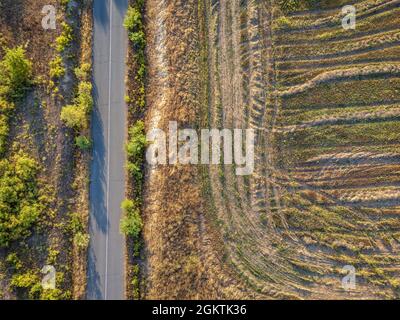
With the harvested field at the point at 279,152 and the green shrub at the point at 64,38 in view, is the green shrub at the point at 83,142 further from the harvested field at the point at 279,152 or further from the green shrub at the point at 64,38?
the green shrub at the point at 64,38

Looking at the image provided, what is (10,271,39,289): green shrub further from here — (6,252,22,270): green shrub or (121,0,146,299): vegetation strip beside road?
(121,0,146,299): vegetation strip beside road

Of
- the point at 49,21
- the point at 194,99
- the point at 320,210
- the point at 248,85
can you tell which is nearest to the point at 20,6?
the point at 49,21

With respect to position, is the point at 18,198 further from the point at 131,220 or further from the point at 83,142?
the point at 131,220

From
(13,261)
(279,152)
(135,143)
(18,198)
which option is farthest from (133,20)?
(13,261)

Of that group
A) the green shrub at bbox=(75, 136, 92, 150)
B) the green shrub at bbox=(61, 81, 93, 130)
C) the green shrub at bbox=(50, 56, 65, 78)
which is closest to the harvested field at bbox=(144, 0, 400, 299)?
the green shrub at bbox=(61, 81, 93, 130)

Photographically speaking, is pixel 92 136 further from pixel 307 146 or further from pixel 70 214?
pixel 307 146

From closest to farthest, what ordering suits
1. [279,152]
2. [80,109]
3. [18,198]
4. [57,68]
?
[18,198] < [80,109] < [57,68] < [279,152]

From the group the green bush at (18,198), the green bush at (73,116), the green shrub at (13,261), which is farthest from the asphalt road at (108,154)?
the green shrub at (13,261)
